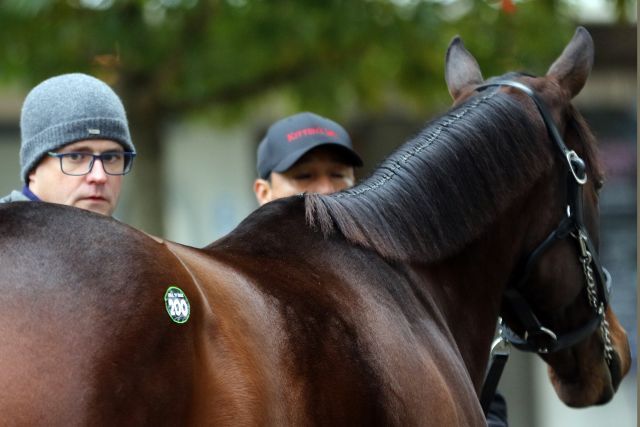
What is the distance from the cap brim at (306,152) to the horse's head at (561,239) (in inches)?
21.3

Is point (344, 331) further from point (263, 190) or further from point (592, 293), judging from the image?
point (263, 190)

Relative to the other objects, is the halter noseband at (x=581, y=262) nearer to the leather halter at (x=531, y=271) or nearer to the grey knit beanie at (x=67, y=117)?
the leather halter at (x=531, y=271)

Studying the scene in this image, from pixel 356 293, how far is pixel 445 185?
543 millimetres

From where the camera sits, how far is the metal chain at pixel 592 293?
10.9 feet

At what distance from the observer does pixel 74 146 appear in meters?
2.82

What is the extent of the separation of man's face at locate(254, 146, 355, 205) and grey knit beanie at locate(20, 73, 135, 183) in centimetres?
109

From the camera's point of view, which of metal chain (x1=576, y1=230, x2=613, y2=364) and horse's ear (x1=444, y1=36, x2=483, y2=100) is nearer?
metal chain (x1=576, y1=230, x2=613, y2=364)

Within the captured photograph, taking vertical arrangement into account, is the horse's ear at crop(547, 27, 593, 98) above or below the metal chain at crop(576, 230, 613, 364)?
above

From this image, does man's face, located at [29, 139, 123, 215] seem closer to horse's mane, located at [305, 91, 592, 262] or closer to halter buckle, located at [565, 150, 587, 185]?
horse's mane, located at [305, 91, 592, 262]

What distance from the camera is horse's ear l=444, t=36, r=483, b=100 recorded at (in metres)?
3.54

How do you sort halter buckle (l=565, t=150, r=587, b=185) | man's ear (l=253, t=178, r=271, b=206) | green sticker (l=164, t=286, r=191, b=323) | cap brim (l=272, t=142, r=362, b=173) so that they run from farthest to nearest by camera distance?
man's ear (l=253, t=178, r=271, b=206) → cap brim (l=272, t=142, r=362, b=173) → halter buckle (l=565, t=150, r=587, b=185) → green sticker (l=164, t=286, r=191, b=323)

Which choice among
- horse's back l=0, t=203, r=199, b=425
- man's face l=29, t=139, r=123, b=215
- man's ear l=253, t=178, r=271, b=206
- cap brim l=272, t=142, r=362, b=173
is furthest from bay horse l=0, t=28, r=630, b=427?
man's ear l=253, t=178, r=271, b=206

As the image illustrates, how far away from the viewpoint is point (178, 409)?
6.39 feet

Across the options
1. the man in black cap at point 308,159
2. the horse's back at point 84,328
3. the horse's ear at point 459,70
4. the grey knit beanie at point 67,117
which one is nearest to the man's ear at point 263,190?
the man in black cap at point 308,159
